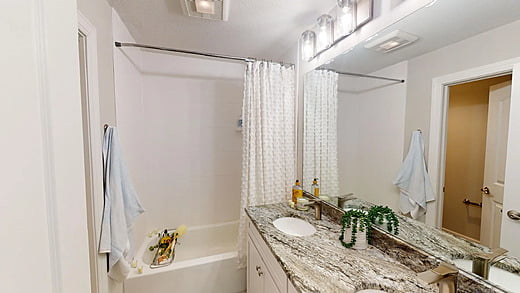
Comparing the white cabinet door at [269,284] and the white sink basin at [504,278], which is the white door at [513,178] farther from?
the white cabinet door at [269,284]

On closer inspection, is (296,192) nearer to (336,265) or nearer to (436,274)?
(336,265)

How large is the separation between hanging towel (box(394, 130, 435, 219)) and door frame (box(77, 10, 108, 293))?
1.77 metres

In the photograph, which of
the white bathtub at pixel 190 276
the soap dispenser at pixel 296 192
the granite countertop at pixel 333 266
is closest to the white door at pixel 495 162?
the granite countertop at pixel 333 266

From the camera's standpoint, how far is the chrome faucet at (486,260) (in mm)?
763

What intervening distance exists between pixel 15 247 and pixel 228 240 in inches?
102

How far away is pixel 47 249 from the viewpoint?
1.42 ft

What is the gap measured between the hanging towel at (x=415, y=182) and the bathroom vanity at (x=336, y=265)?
12 centimetres

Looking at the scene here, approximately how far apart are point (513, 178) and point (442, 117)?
1.12ft

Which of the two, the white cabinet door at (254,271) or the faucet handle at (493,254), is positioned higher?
the faucet handle at (493,254)

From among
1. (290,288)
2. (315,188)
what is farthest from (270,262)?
(315,188)

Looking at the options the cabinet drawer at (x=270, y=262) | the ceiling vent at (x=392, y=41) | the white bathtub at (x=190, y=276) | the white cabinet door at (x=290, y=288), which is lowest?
the white bathtub at (x=190, y=276)

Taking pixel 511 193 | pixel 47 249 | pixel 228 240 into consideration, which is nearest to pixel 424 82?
pixel 511 193

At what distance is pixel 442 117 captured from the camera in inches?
37.9

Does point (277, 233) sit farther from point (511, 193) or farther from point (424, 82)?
point (424, 82)
